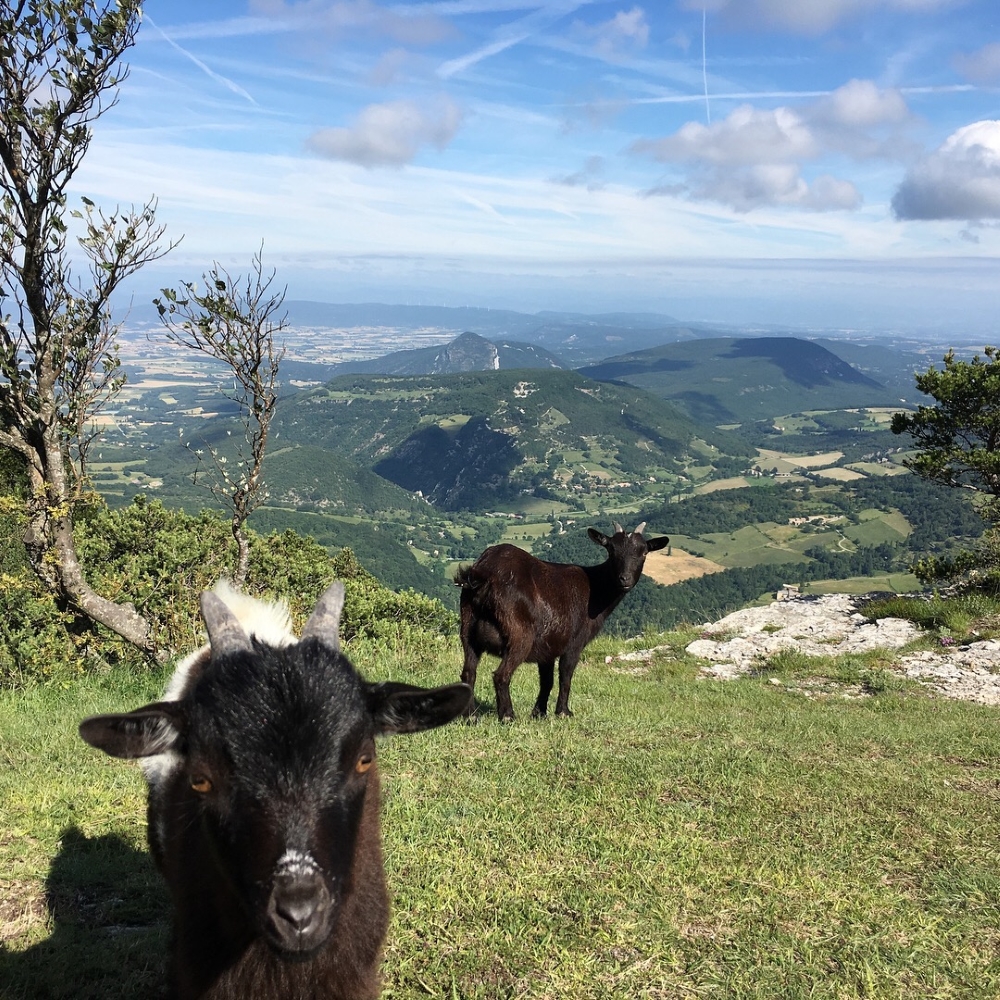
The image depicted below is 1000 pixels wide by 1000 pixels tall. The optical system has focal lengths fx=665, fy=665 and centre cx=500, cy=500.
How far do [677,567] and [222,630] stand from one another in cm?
9777

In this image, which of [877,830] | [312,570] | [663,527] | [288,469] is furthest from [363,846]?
[288,469]

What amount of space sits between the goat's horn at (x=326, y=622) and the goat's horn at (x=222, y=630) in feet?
0.99

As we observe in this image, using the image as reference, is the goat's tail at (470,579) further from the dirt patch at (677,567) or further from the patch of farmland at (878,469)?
the patch of farmland at (878,469)

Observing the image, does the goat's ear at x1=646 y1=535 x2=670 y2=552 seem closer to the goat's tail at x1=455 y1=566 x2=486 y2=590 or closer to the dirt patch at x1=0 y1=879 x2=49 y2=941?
the goat's tail at x1=455 y1=566 x2=486 y2=590

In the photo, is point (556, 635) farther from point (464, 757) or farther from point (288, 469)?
point (288, 469)

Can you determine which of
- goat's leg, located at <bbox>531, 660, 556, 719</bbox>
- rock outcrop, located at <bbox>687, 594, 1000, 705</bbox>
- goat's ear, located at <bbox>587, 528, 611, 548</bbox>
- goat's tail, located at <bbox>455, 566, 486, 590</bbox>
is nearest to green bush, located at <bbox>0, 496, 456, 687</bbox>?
goat's tail, located at <bbox>455, 566, 486, 590</bbox>

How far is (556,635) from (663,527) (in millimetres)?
120330

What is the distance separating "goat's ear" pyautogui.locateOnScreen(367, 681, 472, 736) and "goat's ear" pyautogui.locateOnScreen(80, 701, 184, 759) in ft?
2.85

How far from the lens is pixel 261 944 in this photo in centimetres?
310

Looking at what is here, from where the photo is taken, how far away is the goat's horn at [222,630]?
3062 millimetres

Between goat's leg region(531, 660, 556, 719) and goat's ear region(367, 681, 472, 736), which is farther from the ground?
goat's ear region(367, 681, 472, 736)

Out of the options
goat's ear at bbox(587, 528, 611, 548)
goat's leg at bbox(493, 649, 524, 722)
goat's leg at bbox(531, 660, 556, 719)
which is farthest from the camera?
goat's ear at bbox(587, 528, 611, 548)

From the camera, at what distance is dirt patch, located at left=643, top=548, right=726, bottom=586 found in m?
90.1

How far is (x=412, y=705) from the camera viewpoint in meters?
3.19
